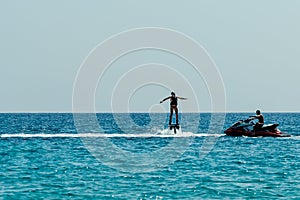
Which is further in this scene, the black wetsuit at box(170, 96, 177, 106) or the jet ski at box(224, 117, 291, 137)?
the jet ski at box(224, 117, 291, 137)

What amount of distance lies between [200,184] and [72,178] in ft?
18.7

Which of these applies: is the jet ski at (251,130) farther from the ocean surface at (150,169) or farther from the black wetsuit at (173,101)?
the black wetsuit at (173,101)

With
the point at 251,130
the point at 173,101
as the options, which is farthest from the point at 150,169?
the point at 251,130

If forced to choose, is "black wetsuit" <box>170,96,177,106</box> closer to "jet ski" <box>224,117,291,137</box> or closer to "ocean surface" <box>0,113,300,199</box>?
"ocean surface" <box>0,113,300,199</box>

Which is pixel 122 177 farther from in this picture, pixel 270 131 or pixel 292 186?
pixel 270 131

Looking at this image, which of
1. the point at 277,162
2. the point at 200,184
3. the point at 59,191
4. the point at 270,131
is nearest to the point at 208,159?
the point at 277,162

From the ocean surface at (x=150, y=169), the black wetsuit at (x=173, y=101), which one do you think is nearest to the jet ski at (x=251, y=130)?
the ocean surface at (x=150, y=169)

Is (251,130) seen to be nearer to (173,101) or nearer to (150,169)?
(173,101)

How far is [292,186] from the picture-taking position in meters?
22.5

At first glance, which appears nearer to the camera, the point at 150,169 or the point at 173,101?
the point at 150,169

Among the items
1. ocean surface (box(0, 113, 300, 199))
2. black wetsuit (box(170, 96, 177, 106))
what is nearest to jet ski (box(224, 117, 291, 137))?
ocean surface (box(0, 113, 300, 199))

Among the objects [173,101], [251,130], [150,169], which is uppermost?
[173,101]

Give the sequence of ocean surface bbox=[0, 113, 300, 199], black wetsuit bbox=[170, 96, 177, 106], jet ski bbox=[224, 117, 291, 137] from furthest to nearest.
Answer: jet ski bbox=[224, 117, 291, 137], black wetsuit bbox=[170, 96, 177, 106], ocean surface bbox=[0, 113, 300, 199]

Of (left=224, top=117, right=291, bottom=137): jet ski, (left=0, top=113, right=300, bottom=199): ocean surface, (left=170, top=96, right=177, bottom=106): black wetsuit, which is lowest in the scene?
(left=0, top=113, right=300, bottom=199): ocean surface
